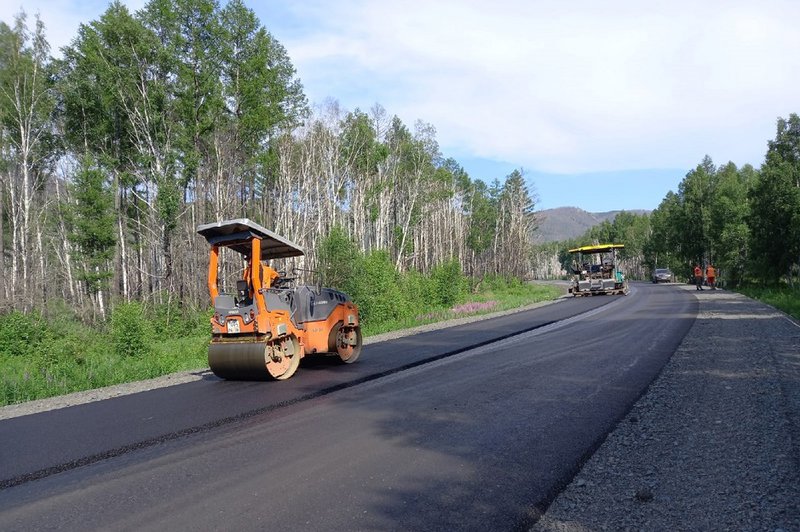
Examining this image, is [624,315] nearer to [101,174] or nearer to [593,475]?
[593,475]

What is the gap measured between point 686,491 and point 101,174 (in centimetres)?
2684

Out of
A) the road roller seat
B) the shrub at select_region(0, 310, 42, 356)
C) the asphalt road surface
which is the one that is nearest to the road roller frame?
the asphalt road surface

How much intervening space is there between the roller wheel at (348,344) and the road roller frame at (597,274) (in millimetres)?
24097

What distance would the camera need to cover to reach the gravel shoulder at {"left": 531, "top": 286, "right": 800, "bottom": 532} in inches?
152

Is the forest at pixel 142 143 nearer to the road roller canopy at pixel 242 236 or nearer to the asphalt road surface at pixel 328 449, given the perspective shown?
Answer: the road roller canopy at pixel 242 236

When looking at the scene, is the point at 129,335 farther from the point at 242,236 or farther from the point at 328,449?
the point at 328,449

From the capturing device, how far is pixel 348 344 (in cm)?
1145

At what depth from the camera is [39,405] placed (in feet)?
28.5

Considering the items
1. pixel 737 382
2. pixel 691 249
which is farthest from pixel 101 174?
pixel 691 249

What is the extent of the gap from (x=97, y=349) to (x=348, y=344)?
9227mm

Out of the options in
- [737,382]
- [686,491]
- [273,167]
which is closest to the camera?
[686,491]

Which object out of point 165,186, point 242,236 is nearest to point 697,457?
point 242,236

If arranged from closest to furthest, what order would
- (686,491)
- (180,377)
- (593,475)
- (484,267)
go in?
(686,491) < (593,475) < (180,377) < (484,267)

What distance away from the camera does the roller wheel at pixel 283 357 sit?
9.39 m
